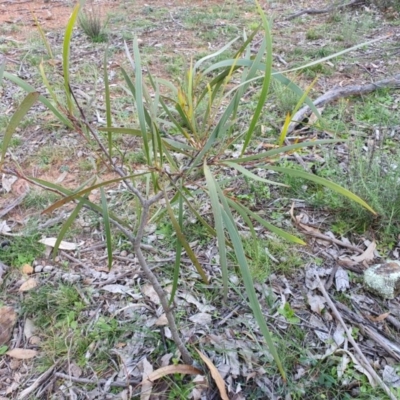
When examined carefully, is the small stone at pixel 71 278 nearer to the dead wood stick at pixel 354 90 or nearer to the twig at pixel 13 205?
the twig at pixel 13 205

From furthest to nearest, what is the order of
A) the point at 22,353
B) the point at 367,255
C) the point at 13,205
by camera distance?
the point at 13,205 < the point at 367,255 < the point at 22,353

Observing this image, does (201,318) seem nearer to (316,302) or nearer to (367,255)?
(316,302)

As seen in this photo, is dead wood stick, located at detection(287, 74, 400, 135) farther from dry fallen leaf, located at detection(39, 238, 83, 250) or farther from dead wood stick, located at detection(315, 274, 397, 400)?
dry fallen leaf, located at detection(39, 238, 83, 250)

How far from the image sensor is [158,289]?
126 cm

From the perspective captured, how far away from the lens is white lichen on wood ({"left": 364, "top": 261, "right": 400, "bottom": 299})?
1.60m

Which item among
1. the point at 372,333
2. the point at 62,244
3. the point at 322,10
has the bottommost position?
the point at 372,333

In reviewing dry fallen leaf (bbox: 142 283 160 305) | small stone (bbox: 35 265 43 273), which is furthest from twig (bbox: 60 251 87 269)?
dry fallen leaf (bbox: 142 283 160 305)

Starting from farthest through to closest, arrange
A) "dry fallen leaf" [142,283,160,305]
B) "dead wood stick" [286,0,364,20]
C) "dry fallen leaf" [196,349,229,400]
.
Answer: "dead wood stick" [286,0,364,20] → "dry fallen leaf" [142,283,160,305] → "dry fallen leaf" [196,349,229,400]

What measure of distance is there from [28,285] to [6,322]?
20 cm

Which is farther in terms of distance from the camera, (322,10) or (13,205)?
(322,10)

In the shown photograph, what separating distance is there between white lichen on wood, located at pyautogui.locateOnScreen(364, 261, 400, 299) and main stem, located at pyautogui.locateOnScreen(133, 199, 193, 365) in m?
0.82

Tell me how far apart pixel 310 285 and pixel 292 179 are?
711mm

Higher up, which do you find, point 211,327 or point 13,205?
point 13,205

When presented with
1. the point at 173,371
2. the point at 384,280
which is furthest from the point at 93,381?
the point at 384,280
